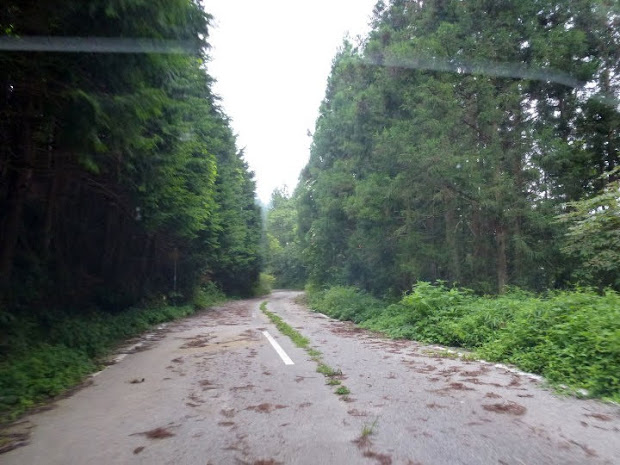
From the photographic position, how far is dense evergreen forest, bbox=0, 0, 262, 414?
6125mm

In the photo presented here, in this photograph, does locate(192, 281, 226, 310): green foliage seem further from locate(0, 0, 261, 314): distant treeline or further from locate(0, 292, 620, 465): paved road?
locate(0, 292, 620, 465): paved road

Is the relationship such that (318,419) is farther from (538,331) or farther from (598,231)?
(598,231)

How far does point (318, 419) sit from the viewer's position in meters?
5.09

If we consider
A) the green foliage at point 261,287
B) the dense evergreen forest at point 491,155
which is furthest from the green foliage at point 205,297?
the dense evergreen forest at point 491,155

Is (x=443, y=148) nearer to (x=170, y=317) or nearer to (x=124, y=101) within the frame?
(x=124, y=101)

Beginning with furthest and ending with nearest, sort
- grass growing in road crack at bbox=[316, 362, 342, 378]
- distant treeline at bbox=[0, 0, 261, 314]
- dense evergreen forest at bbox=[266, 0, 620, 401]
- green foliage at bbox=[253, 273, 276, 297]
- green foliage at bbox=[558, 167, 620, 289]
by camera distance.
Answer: green foliage at bbox=[253, 273, 276, 297]
dense evergreen forest at bbox=[266, 0, 620, 401]
green foliage at bbox=[558, 167, 620, 289]
grass growing in road crack at bbox=[316, 362, 342, 378]
distant treeline at bbox=[0, 0, 261, 314]

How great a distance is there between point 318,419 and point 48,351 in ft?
19.5

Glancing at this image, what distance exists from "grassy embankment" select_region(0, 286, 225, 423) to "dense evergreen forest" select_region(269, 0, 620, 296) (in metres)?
10.7

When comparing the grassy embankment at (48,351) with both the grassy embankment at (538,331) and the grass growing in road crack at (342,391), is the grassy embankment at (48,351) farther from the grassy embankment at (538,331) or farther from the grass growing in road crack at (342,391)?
the grassy embankment at (538,331)

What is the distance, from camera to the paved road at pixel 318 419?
4102 mm

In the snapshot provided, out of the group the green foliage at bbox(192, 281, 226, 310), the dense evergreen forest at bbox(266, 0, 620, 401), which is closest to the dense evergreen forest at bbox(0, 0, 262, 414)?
the dense evergreen forest at bbox(266, 0, 620, 401)

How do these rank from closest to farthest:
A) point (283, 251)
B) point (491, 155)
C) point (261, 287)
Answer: point (491, 155) < point (261, 287) < point (283, 251)

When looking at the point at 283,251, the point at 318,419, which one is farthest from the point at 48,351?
the point at 283,251

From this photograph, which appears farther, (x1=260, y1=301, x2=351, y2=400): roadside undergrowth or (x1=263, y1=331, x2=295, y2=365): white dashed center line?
(x1=263, y1=331, x2=295, y2=365): white dashed center line
